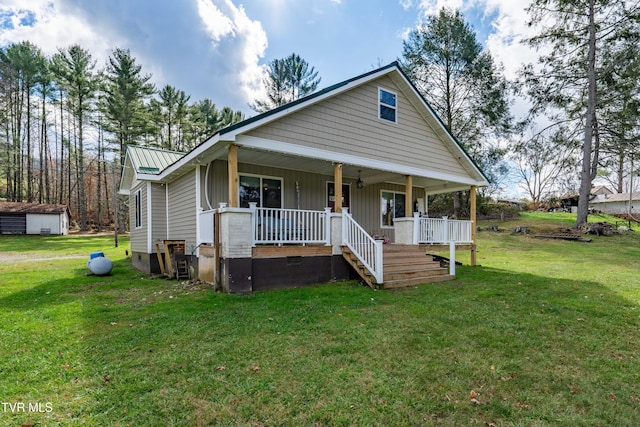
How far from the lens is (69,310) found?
5.87 metres

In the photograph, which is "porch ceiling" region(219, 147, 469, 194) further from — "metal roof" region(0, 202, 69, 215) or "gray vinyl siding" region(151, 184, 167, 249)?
"metal roof" region(0, 202, 69, 215)

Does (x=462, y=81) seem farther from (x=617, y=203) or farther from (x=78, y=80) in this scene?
(x=617, y=203)

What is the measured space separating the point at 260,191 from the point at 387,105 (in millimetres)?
4744

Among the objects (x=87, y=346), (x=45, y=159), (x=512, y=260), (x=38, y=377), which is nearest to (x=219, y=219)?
(x=87, y=346)

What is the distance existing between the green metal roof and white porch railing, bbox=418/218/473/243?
8419 mm

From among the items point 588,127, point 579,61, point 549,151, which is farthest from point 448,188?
point 579,61

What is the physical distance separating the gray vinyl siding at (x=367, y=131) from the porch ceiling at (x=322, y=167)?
496mm

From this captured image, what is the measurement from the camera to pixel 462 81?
22531mm

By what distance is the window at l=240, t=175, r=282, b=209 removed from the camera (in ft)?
31.7

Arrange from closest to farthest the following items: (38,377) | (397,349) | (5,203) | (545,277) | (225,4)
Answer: (38,377) → (397,349) → (545,277) → (225,4) → (5,203)

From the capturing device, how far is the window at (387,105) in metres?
10.1

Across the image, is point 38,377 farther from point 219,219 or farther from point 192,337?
point 219,219

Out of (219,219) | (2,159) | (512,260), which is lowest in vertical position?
(512,260)

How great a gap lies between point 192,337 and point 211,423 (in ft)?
6.62
